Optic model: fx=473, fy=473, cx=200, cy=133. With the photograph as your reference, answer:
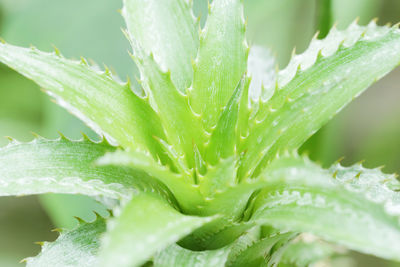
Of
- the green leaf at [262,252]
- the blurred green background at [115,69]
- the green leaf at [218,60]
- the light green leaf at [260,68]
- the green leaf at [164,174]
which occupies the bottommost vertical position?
the green leaf at [262,252]

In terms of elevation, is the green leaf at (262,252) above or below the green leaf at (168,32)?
below

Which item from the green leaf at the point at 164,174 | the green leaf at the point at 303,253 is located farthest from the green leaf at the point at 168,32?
the green leaf at the point at 303,253

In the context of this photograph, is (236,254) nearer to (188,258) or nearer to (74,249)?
(188,258)

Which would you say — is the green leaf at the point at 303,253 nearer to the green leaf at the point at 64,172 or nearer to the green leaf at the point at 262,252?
the green leaf at the point at 262,252

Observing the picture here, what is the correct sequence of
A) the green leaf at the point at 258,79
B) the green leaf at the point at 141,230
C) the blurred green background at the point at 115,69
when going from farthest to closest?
the blurred green background at the point at 115,69, the green leaf at the point at 258,79, the green leaf at the point at 141,230

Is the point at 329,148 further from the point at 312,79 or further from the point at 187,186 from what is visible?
the point at 187,186

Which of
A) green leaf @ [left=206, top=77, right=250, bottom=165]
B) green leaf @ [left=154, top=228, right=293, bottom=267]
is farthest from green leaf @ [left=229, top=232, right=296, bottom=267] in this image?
green leaf @ [left=206, top=77, right=250, bottom=165]

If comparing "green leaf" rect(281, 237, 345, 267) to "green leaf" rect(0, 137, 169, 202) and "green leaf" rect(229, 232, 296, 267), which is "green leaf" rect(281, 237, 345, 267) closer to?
"green leaf" rect(229, 232, 296, 267)

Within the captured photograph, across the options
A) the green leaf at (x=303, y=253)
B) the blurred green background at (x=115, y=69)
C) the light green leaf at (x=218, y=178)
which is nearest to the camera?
the light green leaf at (x=218, y=178)
